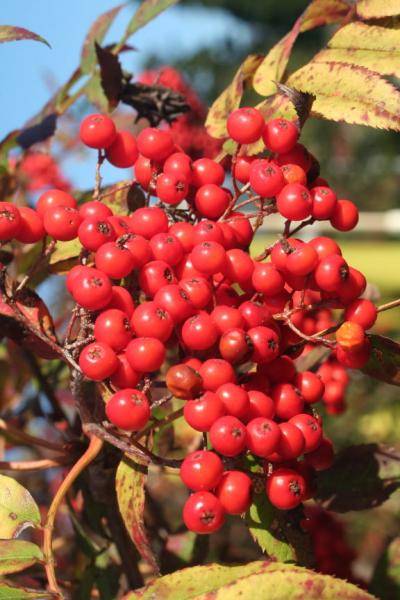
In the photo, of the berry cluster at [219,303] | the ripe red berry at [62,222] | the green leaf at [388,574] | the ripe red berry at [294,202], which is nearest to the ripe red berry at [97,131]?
the berry cluster at [219,303]

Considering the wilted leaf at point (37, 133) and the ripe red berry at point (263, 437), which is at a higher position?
the wilted leaf at point (37, 133)

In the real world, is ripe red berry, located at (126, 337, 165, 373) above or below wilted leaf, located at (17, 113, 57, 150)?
below

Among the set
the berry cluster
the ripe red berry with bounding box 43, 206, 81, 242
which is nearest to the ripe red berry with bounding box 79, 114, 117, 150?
the berry cluster

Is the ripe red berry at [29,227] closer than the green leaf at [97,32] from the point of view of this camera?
Yes

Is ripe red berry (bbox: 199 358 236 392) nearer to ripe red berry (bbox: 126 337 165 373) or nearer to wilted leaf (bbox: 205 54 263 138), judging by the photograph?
ripe red berry (bbox: 126 337 165 373)

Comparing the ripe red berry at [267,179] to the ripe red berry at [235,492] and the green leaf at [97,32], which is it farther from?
the green leaf at [97,32]

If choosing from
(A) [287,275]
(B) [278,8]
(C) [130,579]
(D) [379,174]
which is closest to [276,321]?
(A) [287,275]
